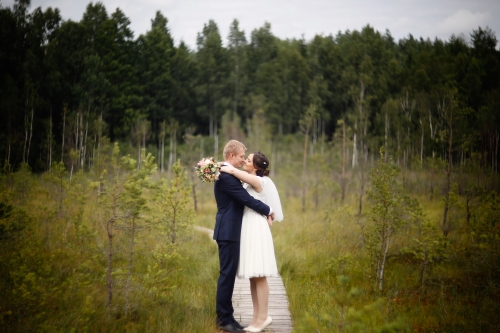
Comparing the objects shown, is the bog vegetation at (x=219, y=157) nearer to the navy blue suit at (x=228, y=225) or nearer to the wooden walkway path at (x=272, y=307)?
the wooden walkway path at (x=272, y=307)

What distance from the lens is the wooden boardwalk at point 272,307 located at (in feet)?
17.0

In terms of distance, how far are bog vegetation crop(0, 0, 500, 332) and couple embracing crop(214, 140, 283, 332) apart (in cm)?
56

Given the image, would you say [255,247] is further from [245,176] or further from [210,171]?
[210,171]

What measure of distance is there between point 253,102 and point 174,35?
15209mm

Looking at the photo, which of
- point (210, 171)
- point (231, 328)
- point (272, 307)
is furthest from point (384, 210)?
point (210, 171)

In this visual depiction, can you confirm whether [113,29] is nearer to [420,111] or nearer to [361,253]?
[420,111]

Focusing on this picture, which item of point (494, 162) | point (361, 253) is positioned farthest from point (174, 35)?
point (361, 253)

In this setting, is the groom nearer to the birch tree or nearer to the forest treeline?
the birch tree

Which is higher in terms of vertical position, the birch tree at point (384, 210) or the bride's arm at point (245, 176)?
the bride's arm at point (245, 176)

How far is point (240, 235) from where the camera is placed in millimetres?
4938

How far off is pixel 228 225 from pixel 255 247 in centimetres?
45

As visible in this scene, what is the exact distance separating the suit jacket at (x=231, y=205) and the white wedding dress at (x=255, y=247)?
122 millimetres

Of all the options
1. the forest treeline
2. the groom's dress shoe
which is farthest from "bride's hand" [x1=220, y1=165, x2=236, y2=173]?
the forest treeline

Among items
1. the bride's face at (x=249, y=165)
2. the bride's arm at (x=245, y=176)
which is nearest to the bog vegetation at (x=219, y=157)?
the bride's arm at (x=245, y=176)
